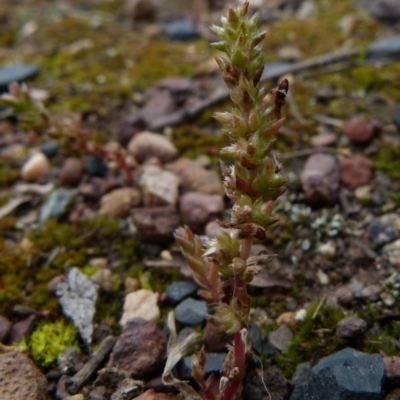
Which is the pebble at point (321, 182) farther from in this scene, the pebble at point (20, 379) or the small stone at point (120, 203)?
the pebble at point (20, 379)

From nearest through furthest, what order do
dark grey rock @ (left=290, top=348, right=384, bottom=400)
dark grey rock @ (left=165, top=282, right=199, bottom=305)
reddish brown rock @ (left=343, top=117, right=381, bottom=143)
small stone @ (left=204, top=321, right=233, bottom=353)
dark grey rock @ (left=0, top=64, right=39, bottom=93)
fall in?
dark grey rock @ (left=290, top=348, right=384, bottom=400)
small stone @ (left=204, top=321, right=233, bottom=353)
dark grey rock @ (left=165, top=282, right=199, bottom=305)
reddish brown rock @ (left=343, top=117, right=381, bottom=143)
dark grey rock @ (left=0, top=64, right=39, bottom=93)

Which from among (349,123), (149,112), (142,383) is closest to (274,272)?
(142,383)

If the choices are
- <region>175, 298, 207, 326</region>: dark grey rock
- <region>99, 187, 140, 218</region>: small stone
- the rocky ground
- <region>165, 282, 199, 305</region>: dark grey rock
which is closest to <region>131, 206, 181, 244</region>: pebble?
the rocky ground

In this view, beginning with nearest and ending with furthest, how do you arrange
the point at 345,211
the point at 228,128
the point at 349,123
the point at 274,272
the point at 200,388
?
the point at 228,128
the point at 200,388
the point at 274,272
the point at 345,211
the point at 349,123

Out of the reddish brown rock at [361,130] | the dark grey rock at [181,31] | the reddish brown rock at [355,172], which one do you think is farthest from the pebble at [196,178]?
the dark grey rock at [181,31]

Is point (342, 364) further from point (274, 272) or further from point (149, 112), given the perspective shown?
point (149, 112)

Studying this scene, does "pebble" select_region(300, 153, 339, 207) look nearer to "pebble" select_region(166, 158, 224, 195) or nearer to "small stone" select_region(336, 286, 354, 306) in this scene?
"pebble" select_region(166, 158, 224, 195)
